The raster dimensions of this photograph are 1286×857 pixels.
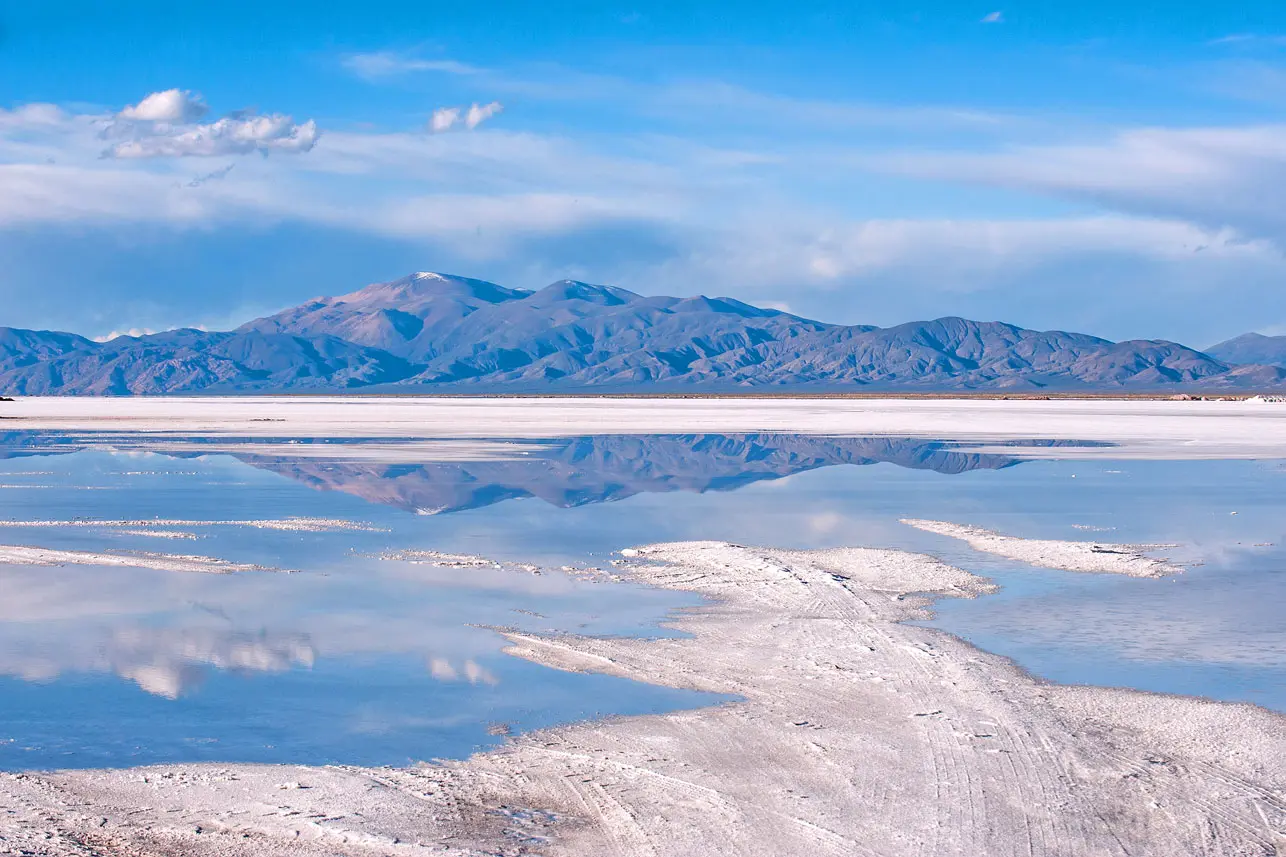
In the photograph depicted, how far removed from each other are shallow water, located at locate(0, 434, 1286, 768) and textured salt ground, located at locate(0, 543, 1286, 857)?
1.66 feet

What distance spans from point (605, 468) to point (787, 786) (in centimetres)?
2501

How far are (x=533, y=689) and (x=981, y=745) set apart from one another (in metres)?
3.37

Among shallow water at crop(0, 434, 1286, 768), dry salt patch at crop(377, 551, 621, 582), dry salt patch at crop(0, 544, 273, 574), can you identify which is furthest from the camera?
dry salt patch at crop(0, 544, 273, 574)

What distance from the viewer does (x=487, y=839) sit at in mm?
7090

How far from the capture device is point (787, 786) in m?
7.96

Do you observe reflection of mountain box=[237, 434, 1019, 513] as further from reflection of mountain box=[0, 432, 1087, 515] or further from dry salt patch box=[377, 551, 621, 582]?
dry salt patch box=[377, 551, 621, 582]

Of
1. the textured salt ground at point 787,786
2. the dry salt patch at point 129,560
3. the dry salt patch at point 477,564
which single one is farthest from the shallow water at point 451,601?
the textured salt ground at point 787,786

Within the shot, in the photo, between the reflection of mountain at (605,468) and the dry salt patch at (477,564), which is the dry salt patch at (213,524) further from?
the dry salt patch at (477,564)

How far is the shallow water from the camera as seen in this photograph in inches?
368

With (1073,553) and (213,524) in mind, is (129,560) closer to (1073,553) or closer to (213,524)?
(213,524)

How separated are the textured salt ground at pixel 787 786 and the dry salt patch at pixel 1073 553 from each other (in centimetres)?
585

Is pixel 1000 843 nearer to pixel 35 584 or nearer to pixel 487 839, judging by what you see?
pixel 487 839

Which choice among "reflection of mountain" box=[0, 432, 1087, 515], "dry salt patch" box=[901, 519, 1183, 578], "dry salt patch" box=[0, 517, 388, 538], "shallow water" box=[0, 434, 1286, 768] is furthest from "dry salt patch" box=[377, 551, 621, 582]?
"dry salt patch" box=[901, 519, 1183, 578]

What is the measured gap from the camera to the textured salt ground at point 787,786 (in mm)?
7070
